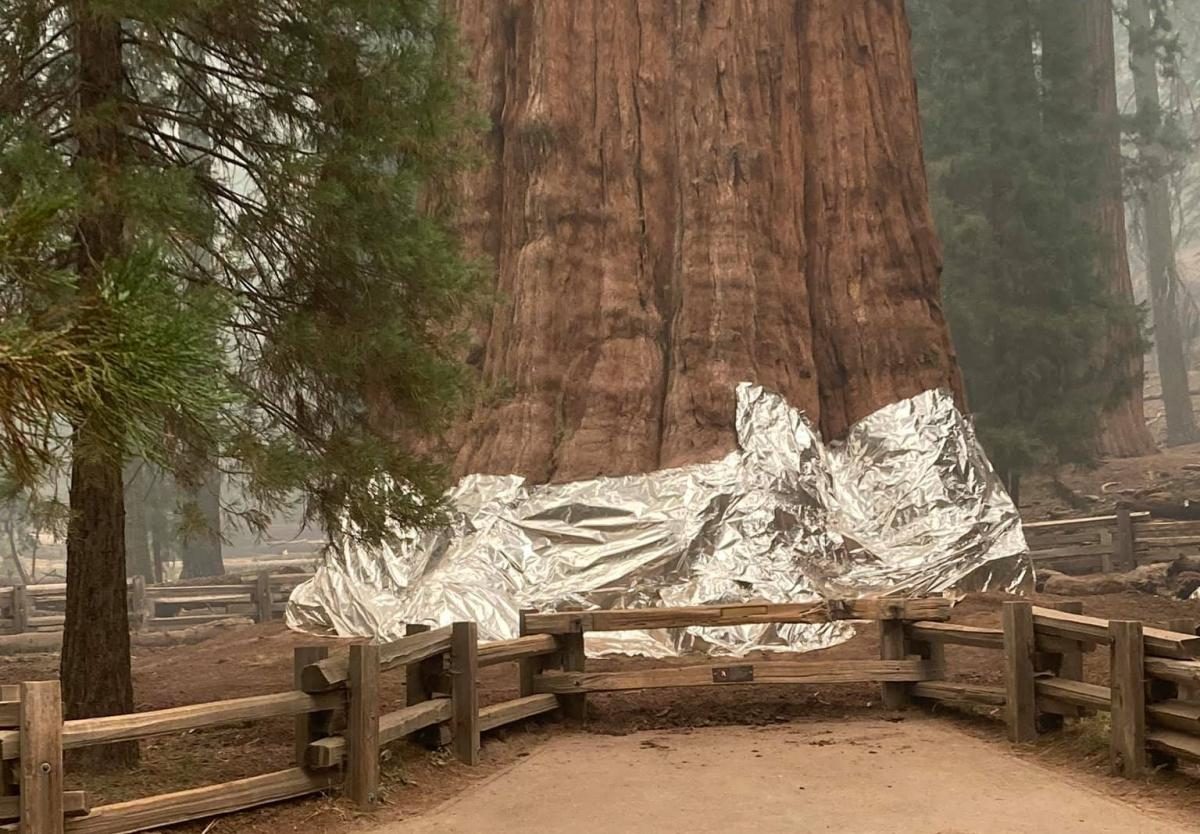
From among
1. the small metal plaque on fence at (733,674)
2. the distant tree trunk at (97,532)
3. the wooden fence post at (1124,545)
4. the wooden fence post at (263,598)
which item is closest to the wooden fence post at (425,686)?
the distant tree trunk at (97,532)

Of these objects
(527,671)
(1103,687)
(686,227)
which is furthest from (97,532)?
(686,227)

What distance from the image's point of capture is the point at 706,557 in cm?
1254

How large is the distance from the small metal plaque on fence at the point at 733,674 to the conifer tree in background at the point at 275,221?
2.62m

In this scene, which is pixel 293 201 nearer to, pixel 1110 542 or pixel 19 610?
pixel 19 610

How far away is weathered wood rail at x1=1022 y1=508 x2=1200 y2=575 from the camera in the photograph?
1930cm

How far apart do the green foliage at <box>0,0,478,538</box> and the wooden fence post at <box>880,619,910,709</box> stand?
3.86 metres

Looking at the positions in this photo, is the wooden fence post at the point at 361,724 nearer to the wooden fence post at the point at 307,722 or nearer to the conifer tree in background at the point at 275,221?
the wooden fence post at the point at 307,722

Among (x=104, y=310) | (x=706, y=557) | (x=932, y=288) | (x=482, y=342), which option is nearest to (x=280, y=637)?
(x=482, y=342)

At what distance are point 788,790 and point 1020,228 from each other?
60.9ft

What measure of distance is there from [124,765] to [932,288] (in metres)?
10.7

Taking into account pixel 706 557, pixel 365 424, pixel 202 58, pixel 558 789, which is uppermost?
pixel 202 58

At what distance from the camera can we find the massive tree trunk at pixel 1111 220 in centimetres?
2755

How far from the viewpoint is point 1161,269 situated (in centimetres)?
3975

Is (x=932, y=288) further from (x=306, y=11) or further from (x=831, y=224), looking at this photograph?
(x=306, y=11)
